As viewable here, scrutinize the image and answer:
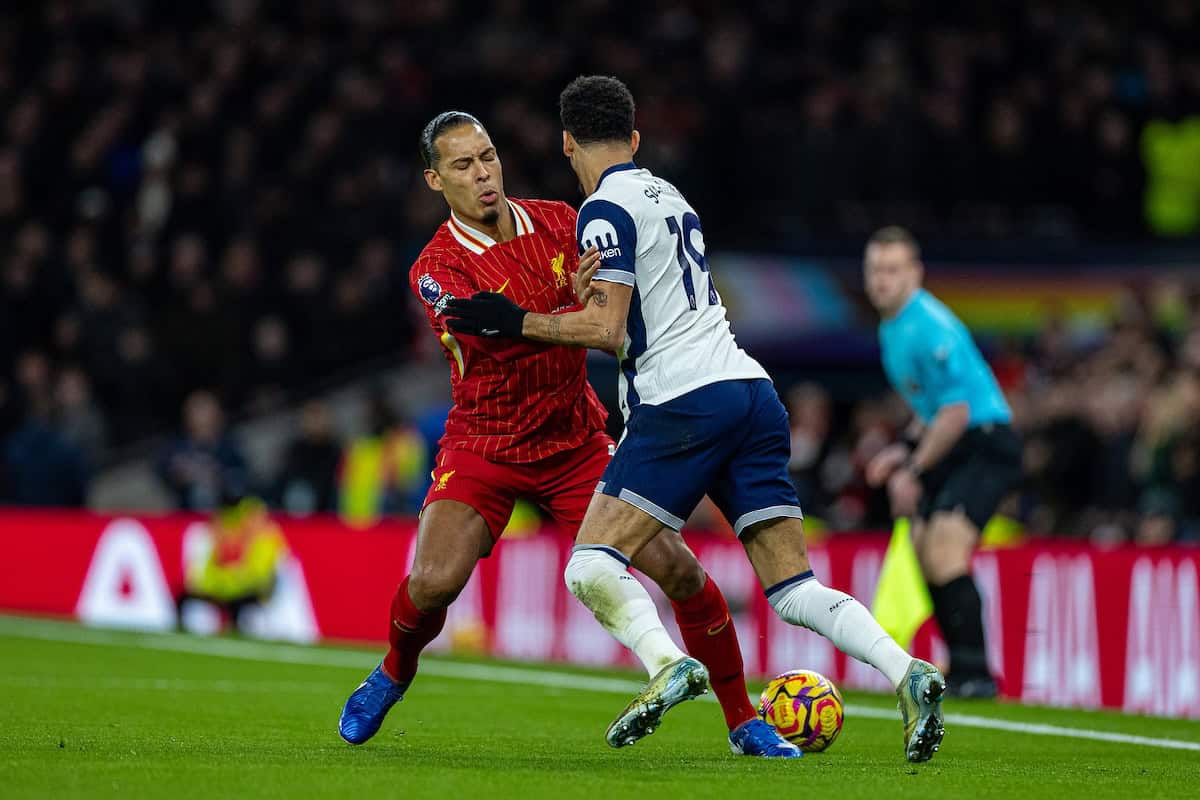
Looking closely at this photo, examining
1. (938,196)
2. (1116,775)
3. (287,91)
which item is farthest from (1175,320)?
(1116,775)

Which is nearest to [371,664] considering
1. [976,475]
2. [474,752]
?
[976,475]

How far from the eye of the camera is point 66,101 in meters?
20.1

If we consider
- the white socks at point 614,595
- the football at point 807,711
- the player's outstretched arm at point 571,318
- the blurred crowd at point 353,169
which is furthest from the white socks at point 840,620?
the blurred crowd at point 353,169

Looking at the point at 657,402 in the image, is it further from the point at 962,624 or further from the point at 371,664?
the point at 371,664

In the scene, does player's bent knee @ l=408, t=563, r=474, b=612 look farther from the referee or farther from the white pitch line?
the referee


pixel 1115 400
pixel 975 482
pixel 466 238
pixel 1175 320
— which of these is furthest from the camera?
pixel 1175 320

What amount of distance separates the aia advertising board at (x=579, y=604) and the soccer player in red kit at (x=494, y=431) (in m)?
4.52

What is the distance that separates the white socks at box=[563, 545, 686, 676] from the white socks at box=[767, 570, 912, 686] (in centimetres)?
48

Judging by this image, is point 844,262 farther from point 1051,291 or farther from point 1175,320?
point 1175,320

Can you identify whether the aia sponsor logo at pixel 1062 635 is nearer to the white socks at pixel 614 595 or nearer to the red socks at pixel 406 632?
the red socks at pixel 406 632

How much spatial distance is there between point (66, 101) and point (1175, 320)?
432 inches

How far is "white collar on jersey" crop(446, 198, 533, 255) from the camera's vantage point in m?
7.25

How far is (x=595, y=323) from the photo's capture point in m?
6.44

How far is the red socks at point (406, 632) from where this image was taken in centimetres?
719
